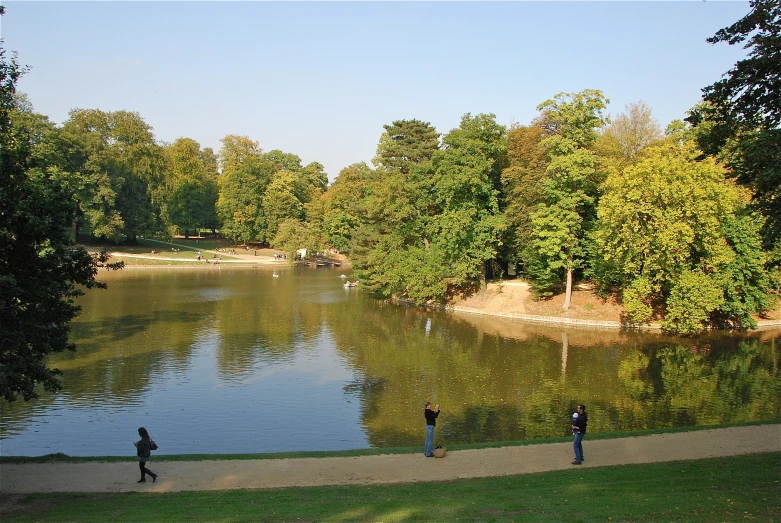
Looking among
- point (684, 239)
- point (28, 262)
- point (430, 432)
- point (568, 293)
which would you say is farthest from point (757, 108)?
point (568, 293)

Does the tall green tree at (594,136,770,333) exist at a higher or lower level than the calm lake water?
higher

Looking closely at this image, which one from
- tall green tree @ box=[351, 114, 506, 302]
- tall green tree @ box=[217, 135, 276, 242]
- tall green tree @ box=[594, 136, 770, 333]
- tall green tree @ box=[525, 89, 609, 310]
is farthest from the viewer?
Result: tall green tree @ box=[217, 135, 276, 242]

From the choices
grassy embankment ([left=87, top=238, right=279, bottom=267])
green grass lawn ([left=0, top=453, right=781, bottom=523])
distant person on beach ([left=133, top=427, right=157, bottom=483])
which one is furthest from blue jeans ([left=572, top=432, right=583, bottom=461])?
grassy embankment ([left=87, top=238, right=279, bottom=267])

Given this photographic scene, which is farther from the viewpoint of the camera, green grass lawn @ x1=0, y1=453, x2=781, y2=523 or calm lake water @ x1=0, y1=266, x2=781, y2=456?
calm lake water @ x1=0, y1=266, x2=781, y2=456

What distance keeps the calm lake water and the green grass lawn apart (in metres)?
6.33

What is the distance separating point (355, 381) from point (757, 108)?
64.2 feet

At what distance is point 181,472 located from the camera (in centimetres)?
1548

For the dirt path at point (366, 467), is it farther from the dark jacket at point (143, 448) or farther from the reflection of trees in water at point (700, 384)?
the reflection of trees in water at point (700, 384)

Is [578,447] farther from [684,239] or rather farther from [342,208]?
[342,208]

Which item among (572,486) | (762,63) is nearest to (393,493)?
(572,486)

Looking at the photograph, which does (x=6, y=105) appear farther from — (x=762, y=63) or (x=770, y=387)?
(x=770, y=387)

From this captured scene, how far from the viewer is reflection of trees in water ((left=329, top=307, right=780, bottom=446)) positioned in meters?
22.6

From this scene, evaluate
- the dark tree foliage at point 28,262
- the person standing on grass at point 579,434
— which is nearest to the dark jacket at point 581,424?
the person standing on grass at point 579,434

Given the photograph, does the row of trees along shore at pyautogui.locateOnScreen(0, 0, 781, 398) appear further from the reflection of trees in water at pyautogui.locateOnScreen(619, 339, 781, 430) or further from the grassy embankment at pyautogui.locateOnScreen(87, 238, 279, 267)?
the grassy embankment at pyautogui.locateOnScreen(87, 238, 279, 267)
